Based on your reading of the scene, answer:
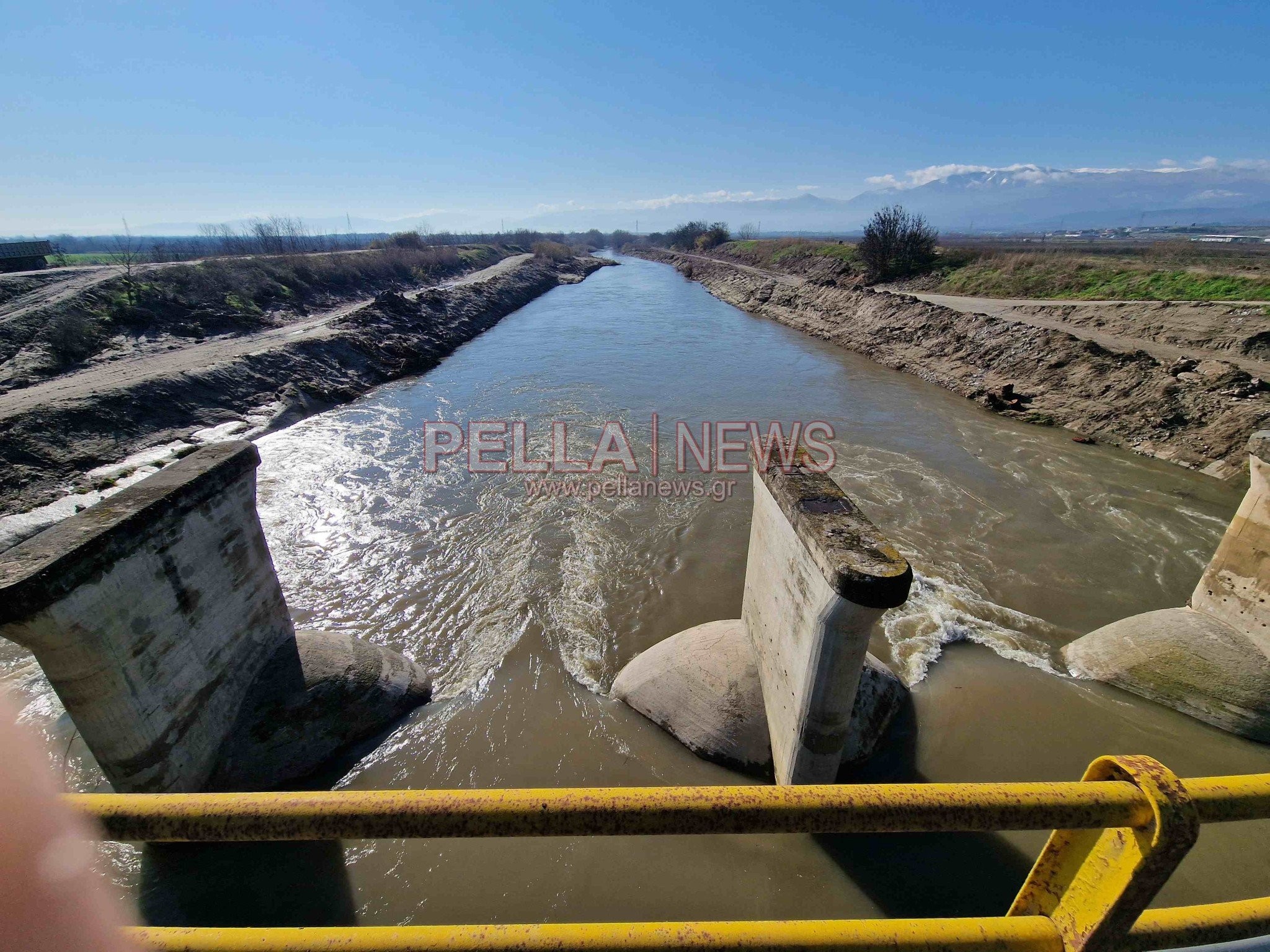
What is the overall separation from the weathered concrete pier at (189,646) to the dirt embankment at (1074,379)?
16.9m

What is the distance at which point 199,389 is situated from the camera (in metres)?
14.5

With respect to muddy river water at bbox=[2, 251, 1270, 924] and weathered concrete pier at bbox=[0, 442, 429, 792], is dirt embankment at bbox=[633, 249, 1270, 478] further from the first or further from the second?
weathered concrete pier at bbox=[0, 442, 429, 792]

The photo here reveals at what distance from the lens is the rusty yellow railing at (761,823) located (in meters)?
1.34

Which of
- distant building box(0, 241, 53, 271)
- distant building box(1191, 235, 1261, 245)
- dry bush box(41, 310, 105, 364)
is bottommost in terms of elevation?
dry bush box(41, 310, 105, 364)

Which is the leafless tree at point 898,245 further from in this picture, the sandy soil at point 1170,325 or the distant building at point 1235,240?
the distant building at point 1235,240

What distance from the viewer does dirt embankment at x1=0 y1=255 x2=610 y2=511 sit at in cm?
1071

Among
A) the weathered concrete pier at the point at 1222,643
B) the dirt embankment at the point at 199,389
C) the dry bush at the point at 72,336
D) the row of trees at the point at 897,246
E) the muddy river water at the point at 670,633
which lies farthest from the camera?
the row of trees at the point at 897,246

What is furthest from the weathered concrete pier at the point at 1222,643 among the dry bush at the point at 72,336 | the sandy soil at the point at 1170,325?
the dry bush at the point at 72,336

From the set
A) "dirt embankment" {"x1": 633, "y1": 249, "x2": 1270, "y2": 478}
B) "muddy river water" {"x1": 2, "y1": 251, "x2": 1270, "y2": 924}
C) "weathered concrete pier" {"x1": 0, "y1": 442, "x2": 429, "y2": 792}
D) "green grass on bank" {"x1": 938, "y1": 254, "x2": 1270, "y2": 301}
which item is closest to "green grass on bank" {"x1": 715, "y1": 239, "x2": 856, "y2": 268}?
"green grass on bank" {"x1": 938, "y1": 254, "x2": 1270, "y2": 301}

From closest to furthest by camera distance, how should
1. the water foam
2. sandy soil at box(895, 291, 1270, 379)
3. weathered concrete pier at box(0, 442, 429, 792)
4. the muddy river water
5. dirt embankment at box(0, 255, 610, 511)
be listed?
weathered concrete pier at box(0, 442, 429, 792) → the muddy river water → the water foam → dirt embankment at box(0, 255, 610, 511) → sandy soil at box(895, 291, 1270, 379)

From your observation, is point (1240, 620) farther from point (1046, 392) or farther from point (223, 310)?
point (223, 310)

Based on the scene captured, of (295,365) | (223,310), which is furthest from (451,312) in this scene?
(295,365)

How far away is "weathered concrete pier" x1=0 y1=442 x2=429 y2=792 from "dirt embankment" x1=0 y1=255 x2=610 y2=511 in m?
8.50

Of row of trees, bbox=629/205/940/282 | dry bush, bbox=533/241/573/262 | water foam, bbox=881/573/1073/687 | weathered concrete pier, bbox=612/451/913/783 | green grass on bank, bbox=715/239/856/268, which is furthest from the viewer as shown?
dry bush, bbox=533/241/573/262
